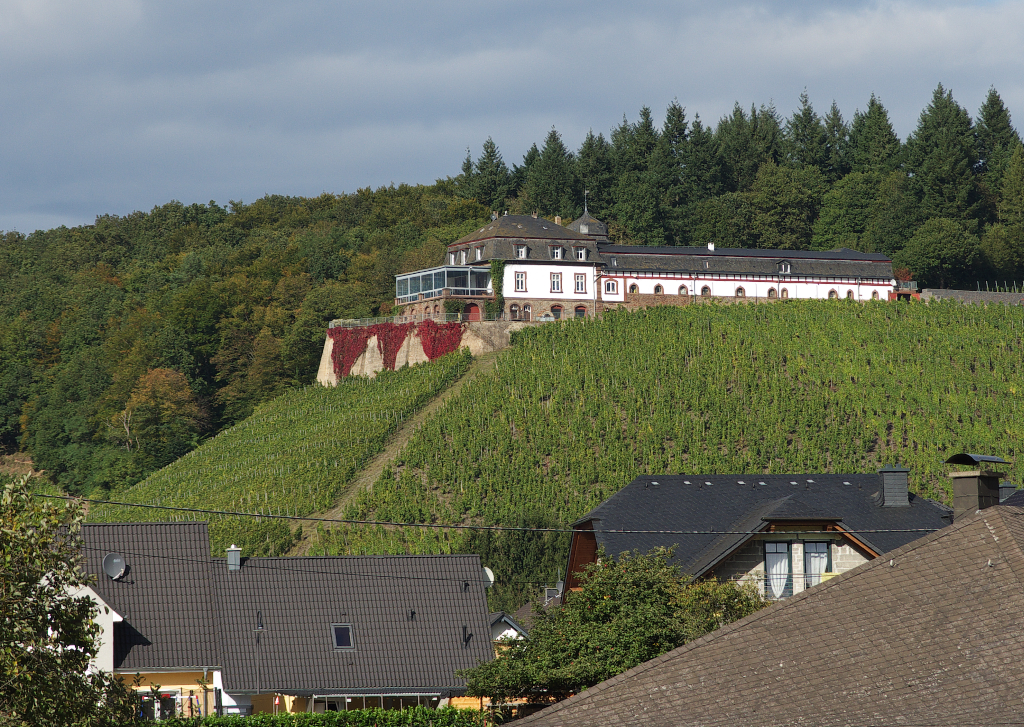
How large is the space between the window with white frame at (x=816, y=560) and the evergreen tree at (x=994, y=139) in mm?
104729

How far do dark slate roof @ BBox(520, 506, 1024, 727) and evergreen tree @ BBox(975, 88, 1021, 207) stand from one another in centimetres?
12153

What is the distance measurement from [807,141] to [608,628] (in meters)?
117

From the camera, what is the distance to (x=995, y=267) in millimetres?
114125

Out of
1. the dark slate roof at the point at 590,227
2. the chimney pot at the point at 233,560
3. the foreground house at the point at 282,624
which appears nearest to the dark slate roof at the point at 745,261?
the dark slate roof at the point at 590,227

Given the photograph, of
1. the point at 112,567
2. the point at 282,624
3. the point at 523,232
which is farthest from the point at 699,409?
the point at 112,567

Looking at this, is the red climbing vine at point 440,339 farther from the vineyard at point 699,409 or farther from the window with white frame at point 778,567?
the window with white frame at point 778,567

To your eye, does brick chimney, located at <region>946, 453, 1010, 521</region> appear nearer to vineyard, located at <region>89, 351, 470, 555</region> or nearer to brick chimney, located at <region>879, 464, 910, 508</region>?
brick chimney, located at <region>879, 464, 910, 508</region>

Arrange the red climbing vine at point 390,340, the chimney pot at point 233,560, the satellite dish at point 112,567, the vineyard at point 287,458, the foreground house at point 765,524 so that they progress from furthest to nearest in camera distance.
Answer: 1. the red climbing vine at point 390,340
2. the vineyard at point 287,458
3. the chimney pot at point 233,560
4. the satellite dish at point 112,567
5. the foreground house at point 765,524

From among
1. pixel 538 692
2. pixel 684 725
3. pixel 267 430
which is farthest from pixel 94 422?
pixel 684 725

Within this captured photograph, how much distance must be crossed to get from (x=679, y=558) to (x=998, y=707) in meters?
20.4

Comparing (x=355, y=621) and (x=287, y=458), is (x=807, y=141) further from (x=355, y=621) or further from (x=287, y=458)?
(x=355, y=621)

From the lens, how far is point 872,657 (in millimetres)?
15664

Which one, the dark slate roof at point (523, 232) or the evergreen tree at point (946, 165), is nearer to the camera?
the dark slate roof at point (523, 232)

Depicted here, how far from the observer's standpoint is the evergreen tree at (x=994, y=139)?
132 meters
